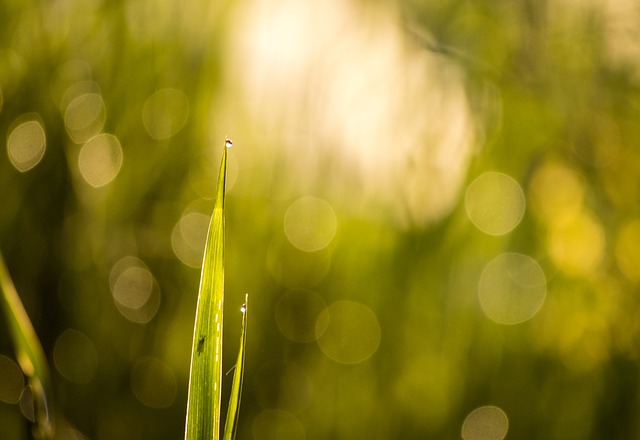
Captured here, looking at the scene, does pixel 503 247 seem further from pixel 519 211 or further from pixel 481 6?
pixel 481 6

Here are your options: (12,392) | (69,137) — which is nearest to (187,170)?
(69,137)

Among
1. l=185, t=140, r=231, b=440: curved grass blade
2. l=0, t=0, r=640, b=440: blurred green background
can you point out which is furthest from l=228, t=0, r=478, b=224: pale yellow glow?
l=185, t=140, r=231, b=440: curved grass blade

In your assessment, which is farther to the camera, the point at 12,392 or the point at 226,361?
the point at 226,361

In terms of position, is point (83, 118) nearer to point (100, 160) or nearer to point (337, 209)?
point (100, 160)

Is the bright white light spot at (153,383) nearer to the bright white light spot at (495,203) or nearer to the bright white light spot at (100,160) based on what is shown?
the bright white light spot at (100,160)

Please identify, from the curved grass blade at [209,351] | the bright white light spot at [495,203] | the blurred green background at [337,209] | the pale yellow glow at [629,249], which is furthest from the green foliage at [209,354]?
the pale yellow glow at [629,249]

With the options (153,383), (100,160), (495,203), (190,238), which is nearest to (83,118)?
(100,160)

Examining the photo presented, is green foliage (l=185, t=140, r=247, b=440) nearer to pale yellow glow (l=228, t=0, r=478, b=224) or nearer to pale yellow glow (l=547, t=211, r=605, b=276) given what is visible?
pale yellow glow (l=228, t=0, r=478, b=224)
